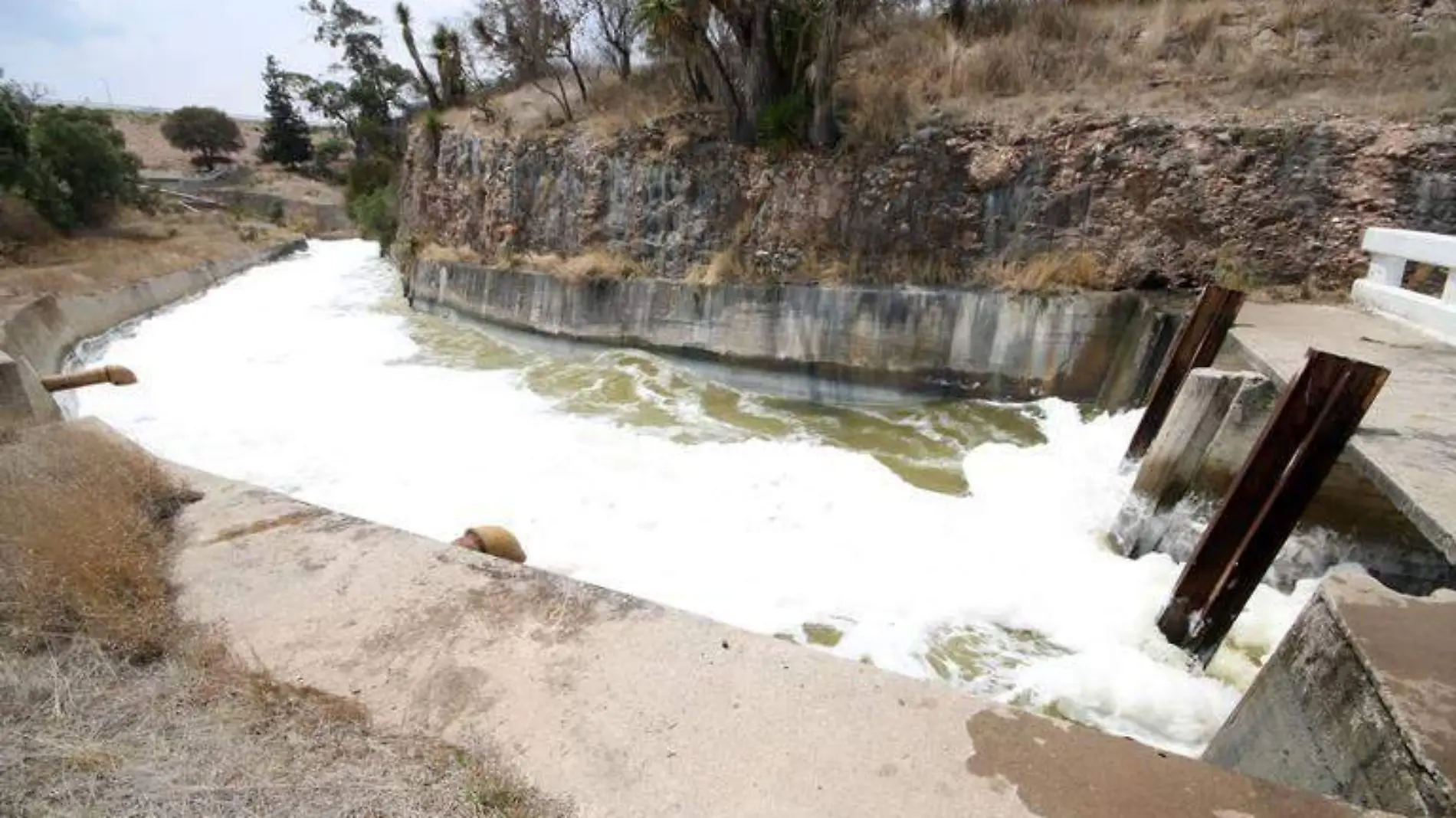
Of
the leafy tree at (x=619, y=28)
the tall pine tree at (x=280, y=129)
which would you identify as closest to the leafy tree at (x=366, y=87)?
the tall pine tree at (x=280, y=129)

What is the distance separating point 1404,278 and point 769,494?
8537 mm

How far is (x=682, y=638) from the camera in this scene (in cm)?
288

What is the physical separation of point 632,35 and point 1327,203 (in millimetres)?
15642

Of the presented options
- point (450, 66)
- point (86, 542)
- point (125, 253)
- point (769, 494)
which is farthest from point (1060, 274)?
point (125, 253)

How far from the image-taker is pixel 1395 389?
5.52 metres

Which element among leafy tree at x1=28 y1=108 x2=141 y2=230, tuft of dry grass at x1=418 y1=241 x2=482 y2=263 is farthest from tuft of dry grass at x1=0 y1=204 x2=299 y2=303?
tuft of dry grass at x1=418 y1=241 x2=482 y2=263

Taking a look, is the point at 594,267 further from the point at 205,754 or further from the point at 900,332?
the point at 205,754

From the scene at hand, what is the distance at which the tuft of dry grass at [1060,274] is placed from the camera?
9367 millimetres

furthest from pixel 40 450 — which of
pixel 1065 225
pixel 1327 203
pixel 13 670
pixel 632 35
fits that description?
pixel 632 35

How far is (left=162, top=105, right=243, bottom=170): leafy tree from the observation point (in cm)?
5325

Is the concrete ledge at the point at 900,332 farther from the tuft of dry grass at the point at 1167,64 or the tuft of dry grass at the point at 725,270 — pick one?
the tuft of dry grass at the point at 1167,64

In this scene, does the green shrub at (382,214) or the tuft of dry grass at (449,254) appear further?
the green shrub at (382,214)

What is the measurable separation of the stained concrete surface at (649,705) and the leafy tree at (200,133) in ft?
217

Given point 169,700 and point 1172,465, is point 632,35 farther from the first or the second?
point 169,700
